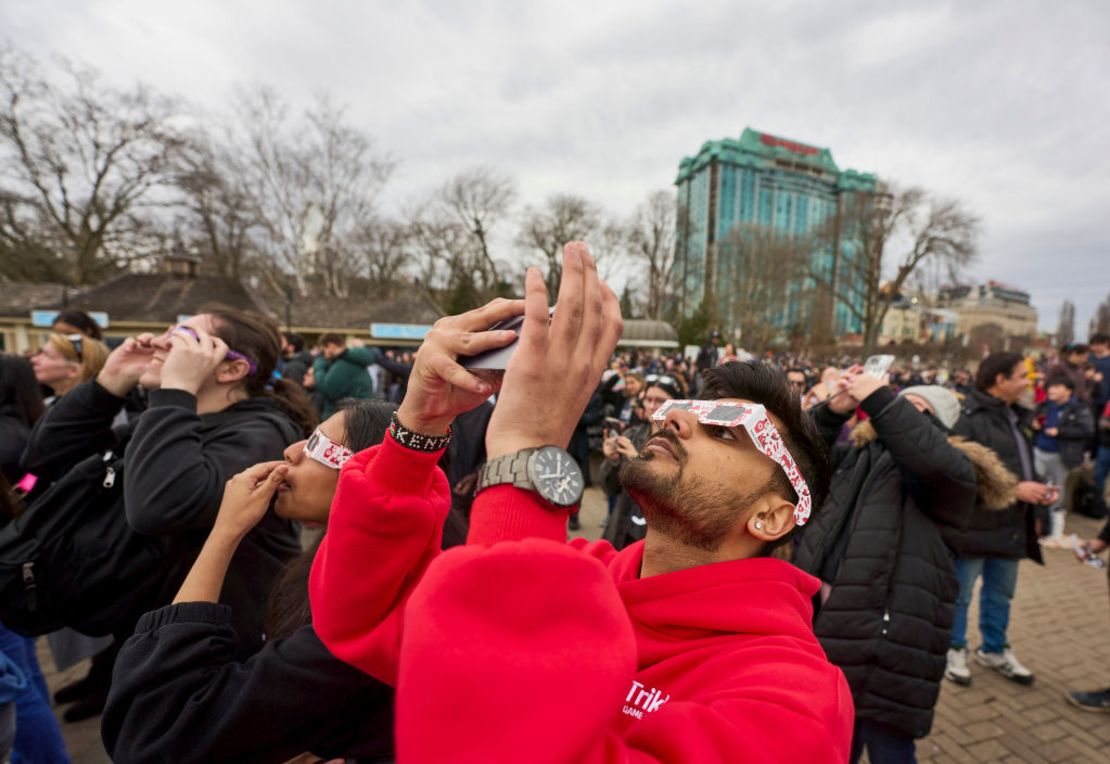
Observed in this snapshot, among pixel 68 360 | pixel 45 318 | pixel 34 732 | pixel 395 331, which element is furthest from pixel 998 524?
pixel 45 318

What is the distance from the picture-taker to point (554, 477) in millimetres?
793

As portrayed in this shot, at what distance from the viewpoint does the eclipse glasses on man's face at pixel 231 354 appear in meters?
2.28

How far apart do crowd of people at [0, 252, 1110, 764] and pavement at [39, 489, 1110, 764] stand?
123cm

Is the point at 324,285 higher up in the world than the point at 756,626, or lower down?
higher up

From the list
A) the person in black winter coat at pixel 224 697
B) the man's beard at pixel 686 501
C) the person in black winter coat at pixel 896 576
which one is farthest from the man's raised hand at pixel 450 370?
the person in black winter coat at pixel 896 576

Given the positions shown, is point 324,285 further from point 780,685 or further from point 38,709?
point 780,685

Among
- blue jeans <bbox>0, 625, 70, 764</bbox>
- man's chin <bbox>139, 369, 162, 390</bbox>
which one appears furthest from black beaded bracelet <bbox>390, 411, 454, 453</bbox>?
blue jeans <bbox>0, 625, 70, 764</bbox>

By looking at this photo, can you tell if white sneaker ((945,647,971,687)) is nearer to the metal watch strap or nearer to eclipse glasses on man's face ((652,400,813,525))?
eclipse glasses on man's face ((652,400,813,525))

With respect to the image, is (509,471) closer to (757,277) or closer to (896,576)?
(896,576)

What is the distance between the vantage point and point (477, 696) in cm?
67

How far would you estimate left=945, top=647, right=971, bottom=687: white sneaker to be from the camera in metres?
4.08

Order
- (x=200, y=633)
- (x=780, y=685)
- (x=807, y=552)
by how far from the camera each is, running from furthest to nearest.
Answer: (x=807, y=552) < (x=200, y=633) < (x=780, y=685)

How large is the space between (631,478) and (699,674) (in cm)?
47

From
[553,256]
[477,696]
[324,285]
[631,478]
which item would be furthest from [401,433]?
[324,285]
